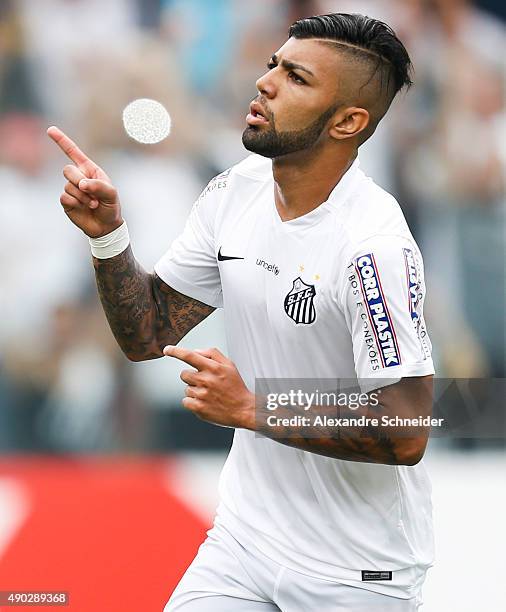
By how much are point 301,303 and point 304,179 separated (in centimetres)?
38

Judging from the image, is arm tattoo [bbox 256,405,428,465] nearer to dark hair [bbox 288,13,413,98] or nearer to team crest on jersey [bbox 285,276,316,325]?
team crest on jersey [bbox 285,276,316,325]

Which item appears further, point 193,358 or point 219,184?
point 219,184

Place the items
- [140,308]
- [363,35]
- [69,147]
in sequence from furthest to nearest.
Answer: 1. [140,308]
2. [69,147]
3. [363,35]

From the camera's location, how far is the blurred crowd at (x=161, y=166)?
738 cm

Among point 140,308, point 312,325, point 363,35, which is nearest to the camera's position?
point 312,325

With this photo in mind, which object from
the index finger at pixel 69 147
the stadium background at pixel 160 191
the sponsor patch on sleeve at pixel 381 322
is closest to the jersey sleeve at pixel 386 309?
the sponsor patch on sleeve at pixel 381 322

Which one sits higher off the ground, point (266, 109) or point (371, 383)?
point (266, 109)

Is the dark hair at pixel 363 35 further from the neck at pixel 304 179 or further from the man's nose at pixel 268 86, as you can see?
the neck at pixel 304 179

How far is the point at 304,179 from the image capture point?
10.7ft

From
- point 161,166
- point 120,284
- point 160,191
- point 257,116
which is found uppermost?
point 161,166

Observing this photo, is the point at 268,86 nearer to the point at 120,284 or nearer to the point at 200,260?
the point at 200,260

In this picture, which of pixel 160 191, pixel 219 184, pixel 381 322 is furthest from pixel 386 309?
pixel 160 191

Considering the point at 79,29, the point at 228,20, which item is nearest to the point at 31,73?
the point at 79,29

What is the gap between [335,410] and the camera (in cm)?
298
